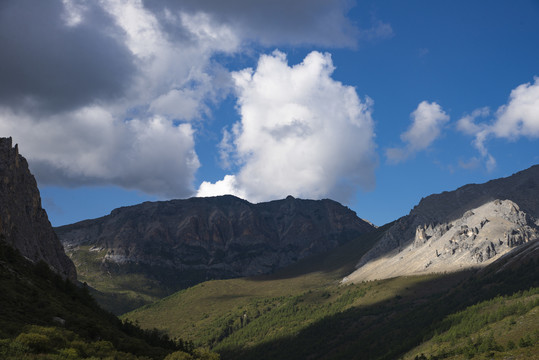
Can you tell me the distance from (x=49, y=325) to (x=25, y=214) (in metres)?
108

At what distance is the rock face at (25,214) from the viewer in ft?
402

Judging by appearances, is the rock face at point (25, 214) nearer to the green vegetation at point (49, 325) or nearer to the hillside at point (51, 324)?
the hillside at point (51, 324)

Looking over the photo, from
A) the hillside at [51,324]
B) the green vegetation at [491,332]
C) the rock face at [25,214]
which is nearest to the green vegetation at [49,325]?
the hillside at [51,324]

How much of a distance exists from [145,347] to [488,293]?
140 m

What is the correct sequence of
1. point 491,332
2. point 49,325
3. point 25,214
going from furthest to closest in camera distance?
point 25,214
point 491,332
point 49,325

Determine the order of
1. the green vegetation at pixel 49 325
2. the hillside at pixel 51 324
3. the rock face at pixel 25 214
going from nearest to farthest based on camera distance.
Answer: the green vegetation at pixel 49 325 < the hillside at pixel 51 324 < the rock face at pixel 25 214

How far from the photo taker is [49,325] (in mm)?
47938

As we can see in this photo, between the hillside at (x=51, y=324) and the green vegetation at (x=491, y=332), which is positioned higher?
the hillside at (x=51, y=324)

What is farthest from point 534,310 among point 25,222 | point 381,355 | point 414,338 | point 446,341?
point 25,222

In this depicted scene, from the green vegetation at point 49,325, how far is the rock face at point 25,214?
48.8 metres

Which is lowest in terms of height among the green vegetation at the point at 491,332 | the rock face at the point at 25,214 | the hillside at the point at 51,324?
the green vegetation at the point at 491,332

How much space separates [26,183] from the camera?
156m

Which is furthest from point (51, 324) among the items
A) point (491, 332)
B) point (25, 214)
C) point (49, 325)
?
point (25, 214)

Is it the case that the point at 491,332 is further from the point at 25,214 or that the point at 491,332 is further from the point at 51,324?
the point at 25,214
